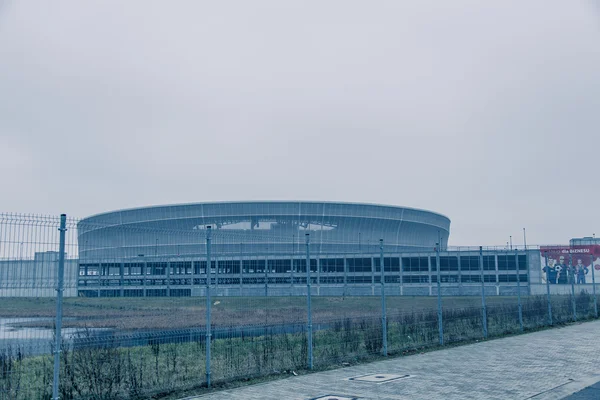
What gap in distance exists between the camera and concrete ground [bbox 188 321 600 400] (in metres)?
11.2

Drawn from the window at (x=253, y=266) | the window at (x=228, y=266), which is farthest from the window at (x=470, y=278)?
the window at (x=228, y=266)

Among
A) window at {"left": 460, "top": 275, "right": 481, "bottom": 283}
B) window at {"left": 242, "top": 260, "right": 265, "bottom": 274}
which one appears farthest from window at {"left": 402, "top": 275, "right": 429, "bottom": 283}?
window at {"left": 242, "top": 260, "right": 265, "bottom": 274}

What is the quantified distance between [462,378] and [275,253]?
742cm

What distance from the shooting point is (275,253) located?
18375 mm

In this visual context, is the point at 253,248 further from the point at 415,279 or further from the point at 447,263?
the point at 415,279

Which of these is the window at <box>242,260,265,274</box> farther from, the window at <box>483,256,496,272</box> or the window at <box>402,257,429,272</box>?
the window at <box>402,257,429,272</box>

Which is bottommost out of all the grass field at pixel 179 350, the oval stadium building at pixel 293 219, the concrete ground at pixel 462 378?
the concrete ground at pixel 462 378

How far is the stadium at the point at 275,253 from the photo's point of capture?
13.9 meters

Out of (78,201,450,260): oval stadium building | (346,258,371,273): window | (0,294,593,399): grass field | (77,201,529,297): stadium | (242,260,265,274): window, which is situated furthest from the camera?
(78,201,450,260): oval stadium building

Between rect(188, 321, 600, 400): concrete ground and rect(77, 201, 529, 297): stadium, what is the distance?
291cm

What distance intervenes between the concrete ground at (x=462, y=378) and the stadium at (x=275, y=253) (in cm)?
291

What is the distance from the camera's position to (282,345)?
15555 mm

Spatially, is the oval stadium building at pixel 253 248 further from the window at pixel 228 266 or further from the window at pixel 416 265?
the window at pixel 416 265

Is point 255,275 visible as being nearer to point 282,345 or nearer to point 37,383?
point 282,345
